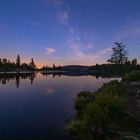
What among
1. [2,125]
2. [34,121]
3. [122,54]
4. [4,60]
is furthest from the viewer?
[4,60]

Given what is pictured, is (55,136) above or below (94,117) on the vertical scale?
below

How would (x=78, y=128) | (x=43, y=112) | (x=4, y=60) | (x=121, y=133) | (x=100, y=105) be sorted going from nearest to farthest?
(x=121, y=133), (x=78, y=128), (x=100, y=105), (x=43, y=112), (x=4, y=60)

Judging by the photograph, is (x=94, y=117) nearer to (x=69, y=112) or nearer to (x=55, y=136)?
(x=55, y=136)

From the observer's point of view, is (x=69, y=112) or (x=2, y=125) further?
(x=69, y=112)

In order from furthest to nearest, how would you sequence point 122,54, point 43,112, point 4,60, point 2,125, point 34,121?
point 4,60
point 122,54
point 43,112
point 34,121
point 2,125

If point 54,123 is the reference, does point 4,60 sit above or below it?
above

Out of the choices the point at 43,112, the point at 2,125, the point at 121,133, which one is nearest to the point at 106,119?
the point at 121,133

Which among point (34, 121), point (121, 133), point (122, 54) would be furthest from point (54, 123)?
point (122, 54)

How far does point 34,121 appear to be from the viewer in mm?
16938

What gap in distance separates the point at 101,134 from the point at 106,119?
1023mm

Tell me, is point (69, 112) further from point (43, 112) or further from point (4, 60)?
point (4, 60)

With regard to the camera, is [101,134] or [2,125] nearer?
[101,134]

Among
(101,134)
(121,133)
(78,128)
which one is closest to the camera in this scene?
(121,133)

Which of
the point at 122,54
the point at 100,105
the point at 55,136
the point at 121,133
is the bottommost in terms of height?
the point at 55,136
